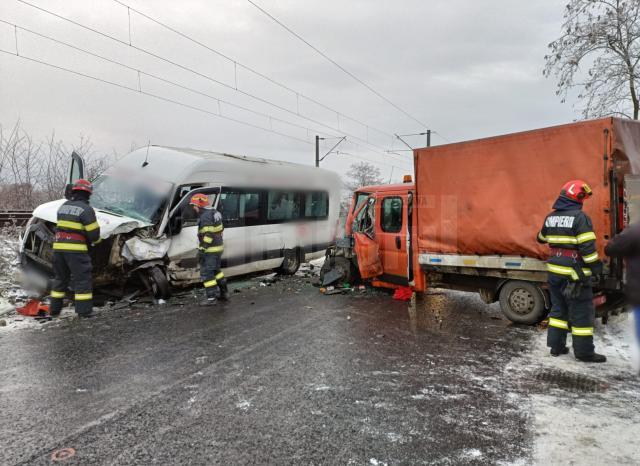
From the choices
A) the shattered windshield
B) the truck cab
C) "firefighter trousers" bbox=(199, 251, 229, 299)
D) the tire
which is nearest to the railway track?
the shattered windshield

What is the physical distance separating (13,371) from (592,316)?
18.1 feet

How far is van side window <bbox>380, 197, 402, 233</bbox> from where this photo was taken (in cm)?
724

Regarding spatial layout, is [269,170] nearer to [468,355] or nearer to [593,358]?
[468,355]

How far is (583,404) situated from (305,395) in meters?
2.14

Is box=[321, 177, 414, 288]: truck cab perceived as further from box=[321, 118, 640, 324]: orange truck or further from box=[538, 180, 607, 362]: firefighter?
box=[538, 180, 607, 362]: firefighter

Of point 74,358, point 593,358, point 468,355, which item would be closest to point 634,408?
point 593,358

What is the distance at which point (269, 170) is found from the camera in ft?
32.0

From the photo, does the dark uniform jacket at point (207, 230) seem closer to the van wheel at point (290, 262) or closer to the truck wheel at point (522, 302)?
the van wheel at point (290, 262)

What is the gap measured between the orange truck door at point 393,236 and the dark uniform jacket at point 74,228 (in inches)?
175

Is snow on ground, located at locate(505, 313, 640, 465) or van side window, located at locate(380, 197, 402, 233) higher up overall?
van side window, located at locate(380, 197, 402, 233)

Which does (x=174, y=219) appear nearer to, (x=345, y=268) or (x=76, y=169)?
(x=76, y=169)

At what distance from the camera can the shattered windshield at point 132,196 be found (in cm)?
704

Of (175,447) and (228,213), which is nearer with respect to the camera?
(175,447)

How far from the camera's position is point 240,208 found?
28.2 ft
